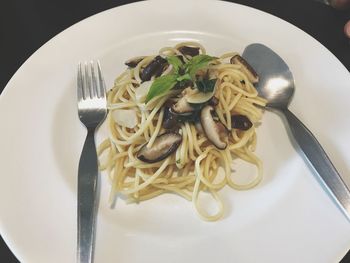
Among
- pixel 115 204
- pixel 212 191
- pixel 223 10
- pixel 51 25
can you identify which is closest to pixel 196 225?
pixel 212 191

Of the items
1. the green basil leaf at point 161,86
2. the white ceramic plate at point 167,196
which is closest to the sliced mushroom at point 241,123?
the white ceramic plate at point 167,196

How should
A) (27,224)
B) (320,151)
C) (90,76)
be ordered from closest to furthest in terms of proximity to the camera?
(27,224), (320,151), (90,76)

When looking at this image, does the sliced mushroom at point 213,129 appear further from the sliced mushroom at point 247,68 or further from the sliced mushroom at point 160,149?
the sliced mushroom at point 247,68

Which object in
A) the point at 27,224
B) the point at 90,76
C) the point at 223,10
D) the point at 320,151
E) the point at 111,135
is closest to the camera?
the point at 27,224

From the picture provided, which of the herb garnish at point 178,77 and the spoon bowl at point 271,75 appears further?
the spoon bowl at point 271,75

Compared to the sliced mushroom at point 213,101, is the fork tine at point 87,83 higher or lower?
higher

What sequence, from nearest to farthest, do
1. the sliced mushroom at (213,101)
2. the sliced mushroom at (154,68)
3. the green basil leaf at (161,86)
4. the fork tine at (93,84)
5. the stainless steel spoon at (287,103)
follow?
the stainless steel spoon at (287,103) < the green basil leaf at (161,86) < the sliced mushroom at (213,101) < the sliced mushroom at (154,68) < the fork tine at (93,84)

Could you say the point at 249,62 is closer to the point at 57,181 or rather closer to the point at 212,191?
the point at 212,191

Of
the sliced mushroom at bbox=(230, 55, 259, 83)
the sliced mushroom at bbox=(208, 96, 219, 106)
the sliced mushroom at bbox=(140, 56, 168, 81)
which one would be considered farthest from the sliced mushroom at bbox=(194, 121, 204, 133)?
the sliced mushroom at bbox=(230, 55, 259, 83)
